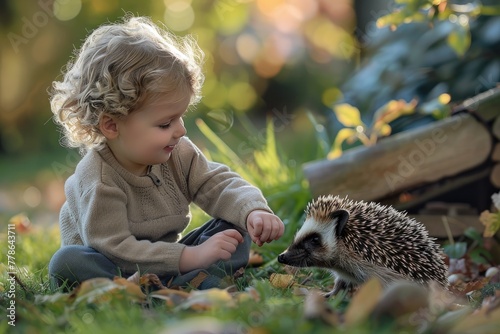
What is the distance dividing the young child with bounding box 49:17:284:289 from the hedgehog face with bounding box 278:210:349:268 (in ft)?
0.43

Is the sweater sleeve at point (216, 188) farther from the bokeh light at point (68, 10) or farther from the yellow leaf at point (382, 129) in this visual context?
the bokeh light at point (68, 10)

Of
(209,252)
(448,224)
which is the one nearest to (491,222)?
(448,224)

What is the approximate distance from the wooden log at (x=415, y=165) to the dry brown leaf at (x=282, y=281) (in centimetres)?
108

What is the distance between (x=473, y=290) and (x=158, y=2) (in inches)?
248

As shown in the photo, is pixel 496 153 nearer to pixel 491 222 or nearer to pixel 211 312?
pixel 491 222

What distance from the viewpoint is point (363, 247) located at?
3.42 metres

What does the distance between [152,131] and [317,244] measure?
911mm

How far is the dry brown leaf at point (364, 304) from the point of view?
2.28 meters

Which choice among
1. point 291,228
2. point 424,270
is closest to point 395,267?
point 424,270

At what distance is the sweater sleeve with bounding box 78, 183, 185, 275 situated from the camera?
3.38m

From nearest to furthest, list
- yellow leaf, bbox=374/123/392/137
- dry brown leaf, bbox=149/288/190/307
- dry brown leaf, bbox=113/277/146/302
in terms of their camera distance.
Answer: dry brown leaf, bbox=149/288/190/307 → dry brown leaf, bbox=113/277/146/302 → yellow leaf, bbox=374/123/392/137

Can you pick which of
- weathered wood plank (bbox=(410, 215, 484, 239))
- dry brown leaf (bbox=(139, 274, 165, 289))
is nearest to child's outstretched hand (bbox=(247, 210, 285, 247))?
dry brown leaf (bbox=(139, 274, 165, 289))

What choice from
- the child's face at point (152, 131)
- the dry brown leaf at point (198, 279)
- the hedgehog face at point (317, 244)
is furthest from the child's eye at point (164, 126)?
the hedgehog face at point (317, 244)

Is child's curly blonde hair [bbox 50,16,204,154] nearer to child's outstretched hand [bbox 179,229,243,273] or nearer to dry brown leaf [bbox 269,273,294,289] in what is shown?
child's outstretched hand [bbox 179,229,243,273]
